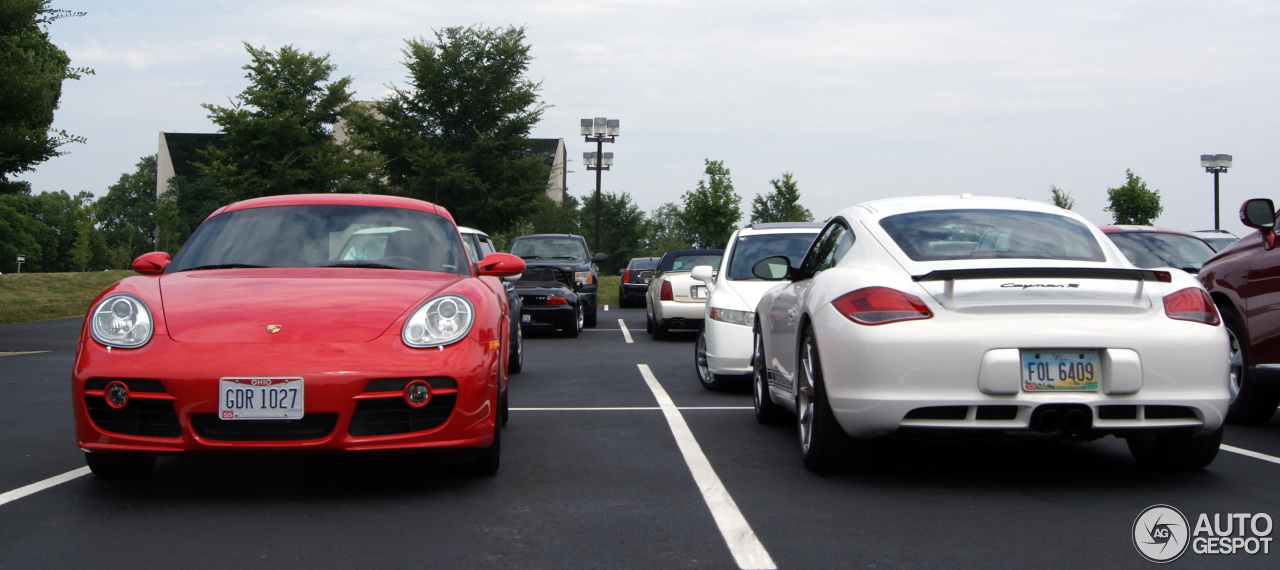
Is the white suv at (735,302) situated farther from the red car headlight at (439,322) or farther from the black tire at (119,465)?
the black tire at (119,465)

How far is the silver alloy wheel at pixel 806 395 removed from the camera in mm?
5510

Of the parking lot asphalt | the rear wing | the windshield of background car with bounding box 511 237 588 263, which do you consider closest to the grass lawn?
the windshield of background car with bounding box 511 237 588 263

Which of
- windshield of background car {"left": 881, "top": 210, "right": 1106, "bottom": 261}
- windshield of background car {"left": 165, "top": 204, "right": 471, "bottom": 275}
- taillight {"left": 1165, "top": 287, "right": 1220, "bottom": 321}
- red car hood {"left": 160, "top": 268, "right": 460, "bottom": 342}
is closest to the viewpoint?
red car hood {"left": 160, "top": 268, "right": 460, "bottom": 342}

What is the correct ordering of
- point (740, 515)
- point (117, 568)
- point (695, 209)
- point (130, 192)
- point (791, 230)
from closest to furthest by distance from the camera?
1. point (117, 568)
2. point (740, 515)
3. point (791, 230)
4. point (695, 209)
5. point (130, 192)

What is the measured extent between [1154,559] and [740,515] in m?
1.51

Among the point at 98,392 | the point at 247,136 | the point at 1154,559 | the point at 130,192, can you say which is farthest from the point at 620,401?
the point at 130,192

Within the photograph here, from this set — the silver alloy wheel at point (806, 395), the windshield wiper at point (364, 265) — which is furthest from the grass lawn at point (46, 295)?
the silver alloy wheel at point (806, 395)

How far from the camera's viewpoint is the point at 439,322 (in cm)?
498

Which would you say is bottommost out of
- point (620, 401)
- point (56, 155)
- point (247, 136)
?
point (620, 401)

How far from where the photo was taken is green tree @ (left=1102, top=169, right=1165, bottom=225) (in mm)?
47594

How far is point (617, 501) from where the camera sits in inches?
191

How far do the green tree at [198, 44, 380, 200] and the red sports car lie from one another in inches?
1252

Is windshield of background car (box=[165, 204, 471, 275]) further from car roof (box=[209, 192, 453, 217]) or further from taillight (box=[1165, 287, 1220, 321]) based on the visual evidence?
taillight (box=[1165, 287, 1220, 321])

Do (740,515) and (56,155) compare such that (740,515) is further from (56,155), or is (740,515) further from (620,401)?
(56,155)
